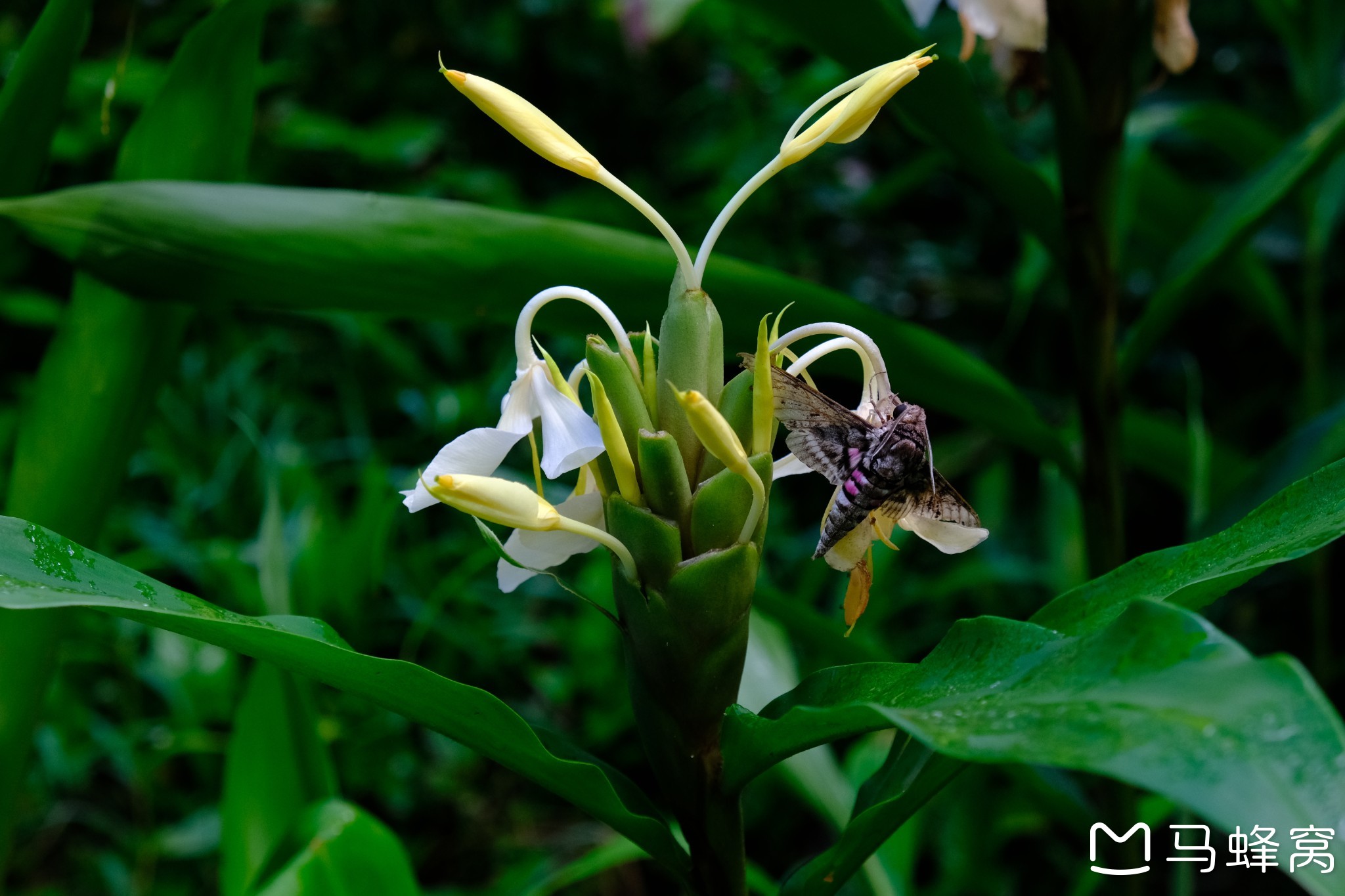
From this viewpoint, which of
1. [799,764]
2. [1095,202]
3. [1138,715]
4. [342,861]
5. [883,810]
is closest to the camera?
[1138,715]

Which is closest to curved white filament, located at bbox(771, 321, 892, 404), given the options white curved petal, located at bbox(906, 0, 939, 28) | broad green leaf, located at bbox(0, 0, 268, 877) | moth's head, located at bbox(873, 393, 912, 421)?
moth's head, located at bbox(873, 393, 912, 421)

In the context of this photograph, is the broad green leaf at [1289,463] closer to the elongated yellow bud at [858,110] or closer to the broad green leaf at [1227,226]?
the broad green leaf at [1227,226]

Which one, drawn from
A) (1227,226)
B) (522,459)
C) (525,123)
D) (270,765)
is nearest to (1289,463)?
(1227,226)

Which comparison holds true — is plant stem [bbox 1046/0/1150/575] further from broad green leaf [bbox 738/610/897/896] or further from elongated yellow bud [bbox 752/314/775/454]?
elongated yellow bud [bbox 752/314/775/454]

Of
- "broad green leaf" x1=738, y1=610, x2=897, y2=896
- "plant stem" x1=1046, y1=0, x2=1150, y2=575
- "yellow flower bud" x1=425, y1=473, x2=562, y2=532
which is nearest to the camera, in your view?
"yellow flower bud" x1=425, y1=473, x2=562, y2=532

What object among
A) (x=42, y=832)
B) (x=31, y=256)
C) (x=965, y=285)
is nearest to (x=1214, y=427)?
(x=965, y=285)

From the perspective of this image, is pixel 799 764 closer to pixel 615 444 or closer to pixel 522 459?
pixel 615 444

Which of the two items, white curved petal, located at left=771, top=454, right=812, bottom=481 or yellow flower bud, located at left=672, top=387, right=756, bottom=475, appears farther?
white curved petal, located at left=771, top=454, right=812, bottom=481
